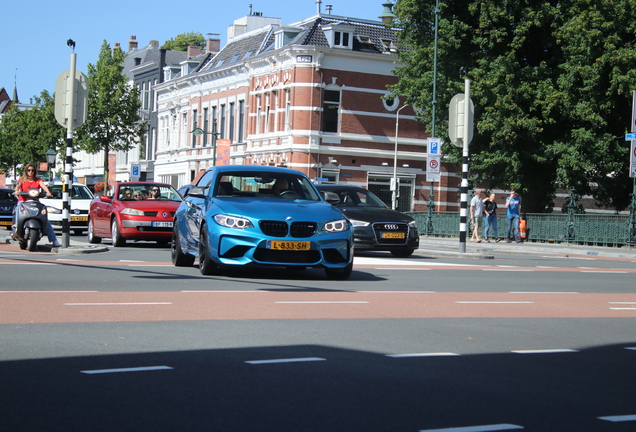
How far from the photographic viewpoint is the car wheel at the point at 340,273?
13.9 m

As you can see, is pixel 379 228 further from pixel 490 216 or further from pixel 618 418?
pixel 490 216

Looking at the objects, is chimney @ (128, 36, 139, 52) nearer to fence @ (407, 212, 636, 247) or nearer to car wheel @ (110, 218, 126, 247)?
fence @ (407, 212, 636, 247)

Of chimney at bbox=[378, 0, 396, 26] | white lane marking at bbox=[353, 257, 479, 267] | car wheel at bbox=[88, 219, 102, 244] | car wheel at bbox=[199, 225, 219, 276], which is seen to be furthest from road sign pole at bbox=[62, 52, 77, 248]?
chimney at bbox=[378, 0, 396, 26]

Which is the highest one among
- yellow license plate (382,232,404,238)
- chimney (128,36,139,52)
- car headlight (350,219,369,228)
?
chimney (128,36,139,52)

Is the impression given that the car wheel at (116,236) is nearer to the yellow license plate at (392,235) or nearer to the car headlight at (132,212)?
the car headlight at (132,212)

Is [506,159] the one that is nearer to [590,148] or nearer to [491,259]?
[590,148]

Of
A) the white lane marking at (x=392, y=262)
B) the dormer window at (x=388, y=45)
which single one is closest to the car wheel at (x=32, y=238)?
the white lane marking at (x=392, y=262)

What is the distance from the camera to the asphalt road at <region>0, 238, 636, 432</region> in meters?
5.20

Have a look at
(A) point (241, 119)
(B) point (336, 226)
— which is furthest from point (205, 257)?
(A) point (241, 119)

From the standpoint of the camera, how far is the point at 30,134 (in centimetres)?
7744

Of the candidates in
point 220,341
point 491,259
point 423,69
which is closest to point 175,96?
point 423,69

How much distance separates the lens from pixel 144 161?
265ft

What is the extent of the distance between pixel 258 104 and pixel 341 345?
50768 mm

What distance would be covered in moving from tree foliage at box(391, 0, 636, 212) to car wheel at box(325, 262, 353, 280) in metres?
22.4
